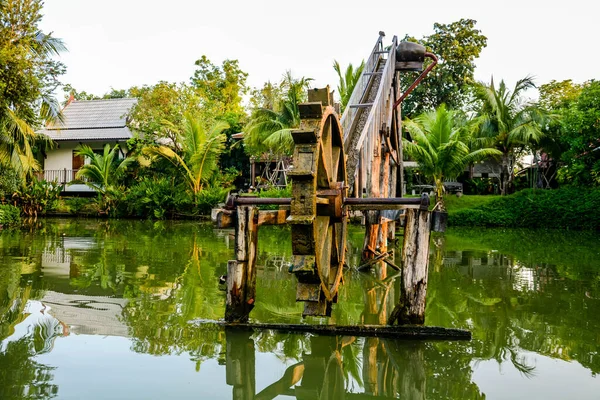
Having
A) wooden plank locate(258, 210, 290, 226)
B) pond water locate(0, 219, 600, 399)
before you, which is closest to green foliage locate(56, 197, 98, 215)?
pond water locate(0, 219, 600, 399)

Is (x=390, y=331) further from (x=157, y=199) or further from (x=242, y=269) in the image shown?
(x=157, y=199)

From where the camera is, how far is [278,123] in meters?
24.7

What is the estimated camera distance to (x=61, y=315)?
691 centimetres

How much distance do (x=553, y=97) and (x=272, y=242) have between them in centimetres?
2301

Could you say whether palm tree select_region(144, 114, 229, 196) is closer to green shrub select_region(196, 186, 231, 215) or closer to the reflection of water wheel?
green shrub select_region(196, 186, 231, 215)

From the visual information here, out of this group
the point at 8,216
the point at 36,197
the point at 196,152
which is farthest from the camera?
the point at 36,197

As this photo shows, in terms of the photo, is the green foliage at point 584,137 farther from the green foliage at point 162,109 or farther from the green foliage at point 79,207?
the green foliage at point 79,207

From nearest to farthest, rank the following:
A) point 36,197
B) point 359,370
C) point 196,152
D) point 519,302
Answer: point 359,370 < point 519,302 < point 196,152 < point 36,197

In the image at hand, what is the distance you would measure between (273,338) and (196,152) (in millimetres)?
19996

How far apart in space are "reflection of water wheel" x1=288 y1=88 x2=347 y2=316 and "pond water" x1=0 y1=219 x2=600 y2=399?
65 centimetres

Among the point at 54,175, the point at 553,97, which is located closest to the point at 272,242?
the point at 54,175

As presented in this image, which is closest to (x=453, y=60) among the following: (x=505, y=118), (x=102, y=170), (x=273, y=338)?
(x=505, y=118)

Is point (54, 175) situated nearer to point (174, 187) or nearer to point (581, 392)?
point (174, 187)

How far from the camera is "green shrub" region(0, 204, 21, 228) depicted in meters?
20.2
